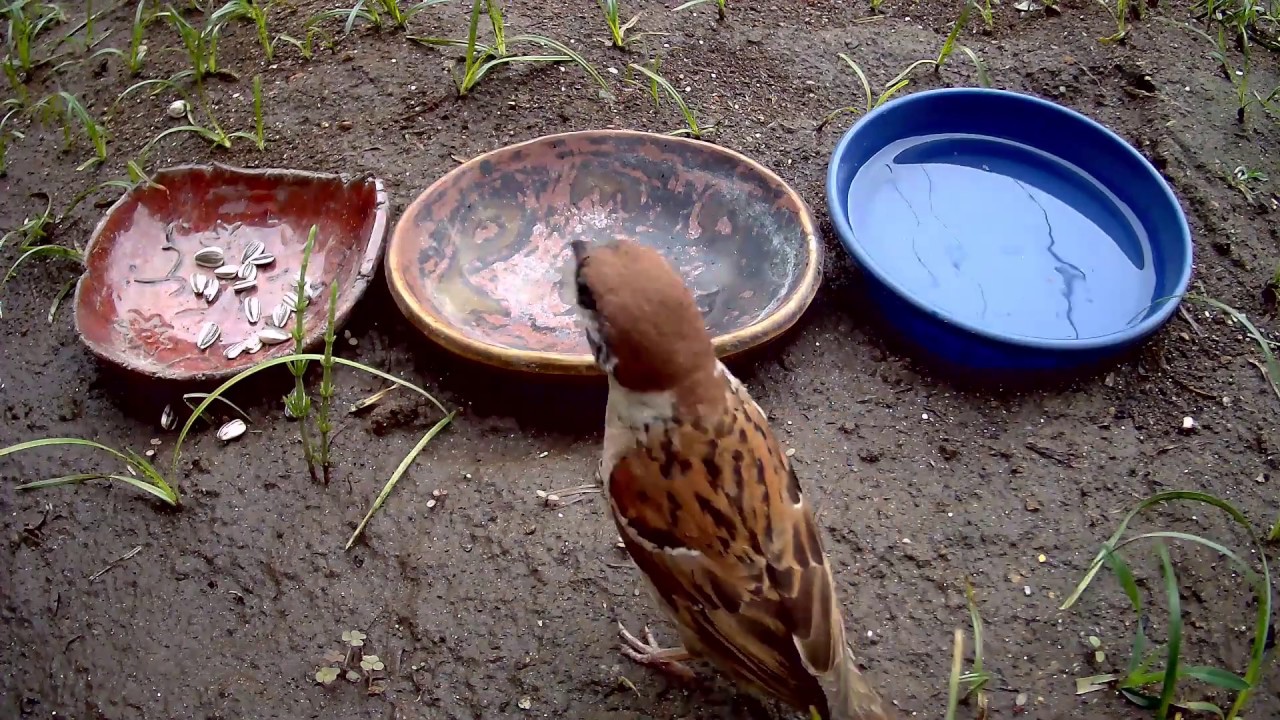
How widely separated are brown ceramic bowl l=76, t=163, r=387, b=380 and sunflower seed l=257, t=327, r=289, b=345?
Answer: 0.02 metres

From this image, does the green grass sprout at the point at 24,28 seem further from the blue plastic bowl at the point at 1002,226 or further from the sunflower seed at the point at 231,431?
the blue plastic bowl at the point at 1002,226

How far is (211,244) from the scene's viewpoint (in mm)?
2906

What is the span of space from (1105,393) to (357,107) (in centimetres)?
288

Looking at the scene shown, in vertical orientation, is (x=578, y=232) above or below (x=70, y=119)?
above

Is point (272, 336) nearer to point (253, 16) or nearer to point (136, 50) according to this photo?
point (253, 16)

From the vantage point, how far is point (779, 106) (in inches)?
140

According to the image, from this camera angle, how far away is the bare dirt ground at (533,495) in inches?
86.7

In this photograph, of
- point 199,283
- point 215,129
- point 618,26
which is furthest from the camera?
point 618,26

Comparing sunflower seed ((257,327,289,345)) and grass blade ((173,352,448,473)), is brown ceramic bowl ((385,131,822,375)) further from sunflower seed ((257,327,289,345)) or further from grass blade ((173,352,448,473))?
sunflower seed ((257,327,289,345))

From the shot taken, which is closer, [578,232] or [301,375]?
[301,375]

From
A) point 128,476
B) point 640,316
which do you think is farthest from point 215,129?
point 640,316

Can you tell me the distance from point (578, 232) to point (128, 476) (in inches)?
60.7

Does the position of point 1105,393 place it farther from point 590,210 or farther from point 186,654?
point 186,654

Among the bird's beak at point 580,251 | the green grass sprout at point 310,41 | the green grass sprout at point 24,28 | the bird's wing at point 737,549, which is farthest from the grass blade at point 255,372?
the green grass sprout at point 24,28
